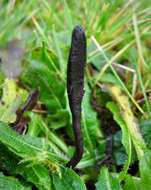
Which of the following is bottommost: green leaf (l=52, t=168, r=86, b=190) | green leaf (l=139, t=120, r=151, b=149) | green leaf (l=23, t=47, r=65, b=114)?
green leaf (l=52, t=168, r=86, b=190)

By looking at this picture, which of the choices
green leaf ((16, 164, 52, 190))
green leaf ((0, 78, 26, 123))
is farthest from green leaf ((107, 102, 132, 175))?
green leaf ((0, 78, 26, 123))

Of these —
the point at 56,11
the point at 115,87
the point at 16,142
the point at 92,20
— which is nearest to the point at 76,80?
the point at 16,142

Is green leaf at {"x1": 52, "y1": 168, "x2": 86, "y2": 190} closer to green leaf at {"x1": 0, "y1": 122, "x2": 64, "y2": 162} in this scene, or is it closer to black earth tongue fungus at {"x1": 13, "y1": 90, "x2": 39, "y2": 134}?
green leaf at {"x1": 0, "y1": 122, "x2": 64, "y2": 162}

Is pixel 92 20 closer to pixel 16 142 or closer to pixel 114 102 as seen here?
pixel 114 102

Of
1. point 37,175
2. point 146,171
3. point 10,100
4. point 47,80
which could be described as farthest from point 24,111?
point 146,171

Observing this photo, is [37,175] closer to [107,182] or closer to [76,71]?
[107,182]

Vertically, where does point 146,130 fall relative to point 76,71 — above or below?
below

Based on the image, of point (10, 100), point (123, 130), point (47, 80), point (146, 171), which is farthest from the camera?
point (47, 80)
